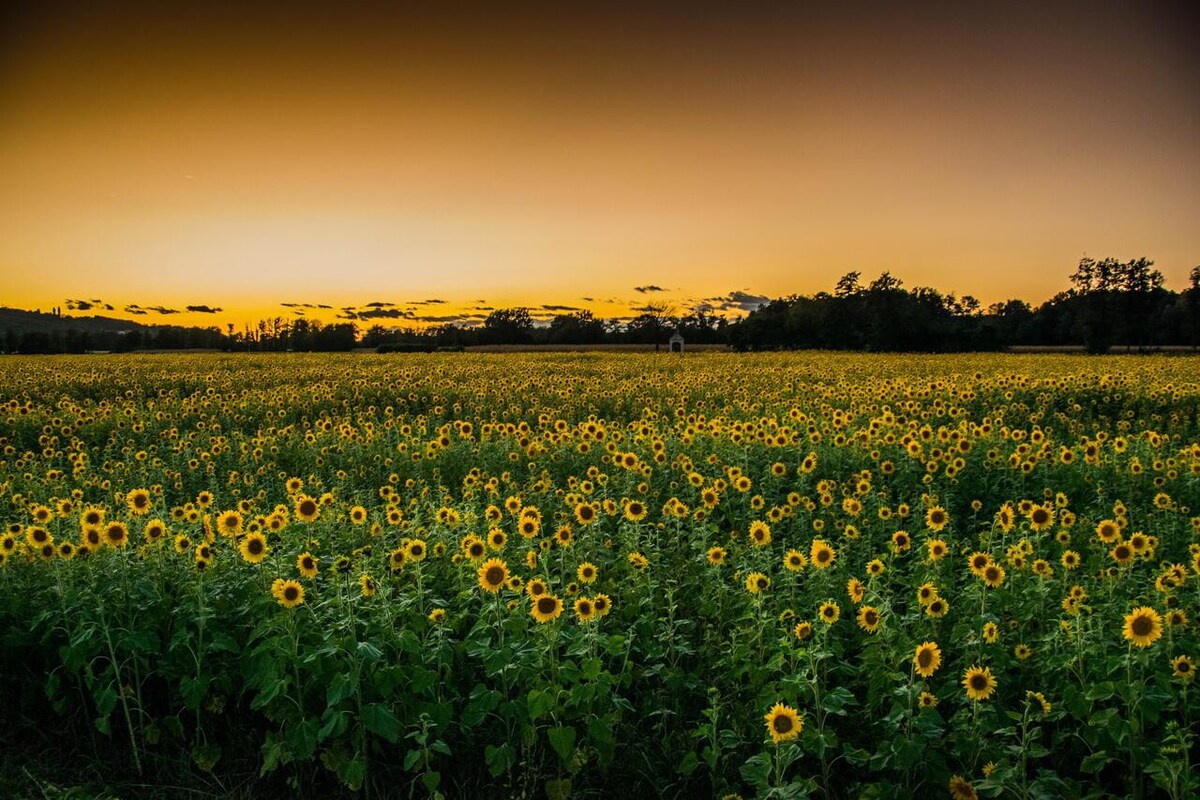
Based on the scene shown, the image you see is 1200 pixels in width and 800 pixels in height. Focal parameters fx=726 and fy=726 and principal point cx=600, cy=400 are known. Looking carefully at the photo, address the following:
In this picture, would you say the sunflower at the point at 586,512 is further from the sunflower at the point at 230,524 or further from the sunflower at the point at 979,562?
the sunflower at the point at 979,562

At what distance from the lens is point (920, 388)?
16125mm

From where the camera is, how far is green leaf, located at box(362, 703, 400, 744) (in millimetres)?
3512

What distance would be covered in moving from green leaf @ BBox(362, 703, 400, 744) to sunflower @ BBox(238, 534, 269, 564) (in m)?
1.26

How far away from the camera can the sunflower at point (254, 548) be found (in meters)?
4.27

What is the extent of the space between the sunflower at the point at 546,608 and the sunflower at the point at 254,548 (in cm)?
176

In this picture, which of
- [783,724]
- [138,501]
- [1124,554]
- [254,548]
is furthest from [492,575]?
[1124,554]

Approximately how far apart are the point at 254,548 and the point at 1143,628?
15.7 feet

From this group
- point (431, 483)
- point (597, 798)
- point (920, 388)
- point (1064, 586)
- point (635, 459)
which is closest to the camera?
point (597, 798)

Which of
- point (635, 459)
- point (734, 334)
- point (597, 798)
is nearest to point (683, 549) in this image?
point (635, 459)

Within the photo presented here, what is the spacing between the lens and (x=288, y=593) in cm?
385

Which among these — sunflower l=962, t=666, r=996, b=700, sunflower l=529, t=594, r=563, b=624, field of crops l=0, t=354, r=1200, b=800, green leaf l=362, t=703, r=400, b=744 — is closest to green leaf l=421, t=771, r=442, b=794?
field of crops l=0, t=354, r=1200, b=800

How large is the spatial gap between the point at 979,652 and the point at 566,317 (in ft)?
322

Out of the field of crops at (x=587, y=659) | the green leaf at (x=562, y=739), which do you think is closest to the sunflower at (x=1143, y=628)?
the field of crops at (x=587, y=659)

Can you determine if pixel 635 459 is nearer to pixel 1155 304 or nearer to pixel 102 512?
pixel 102 512
